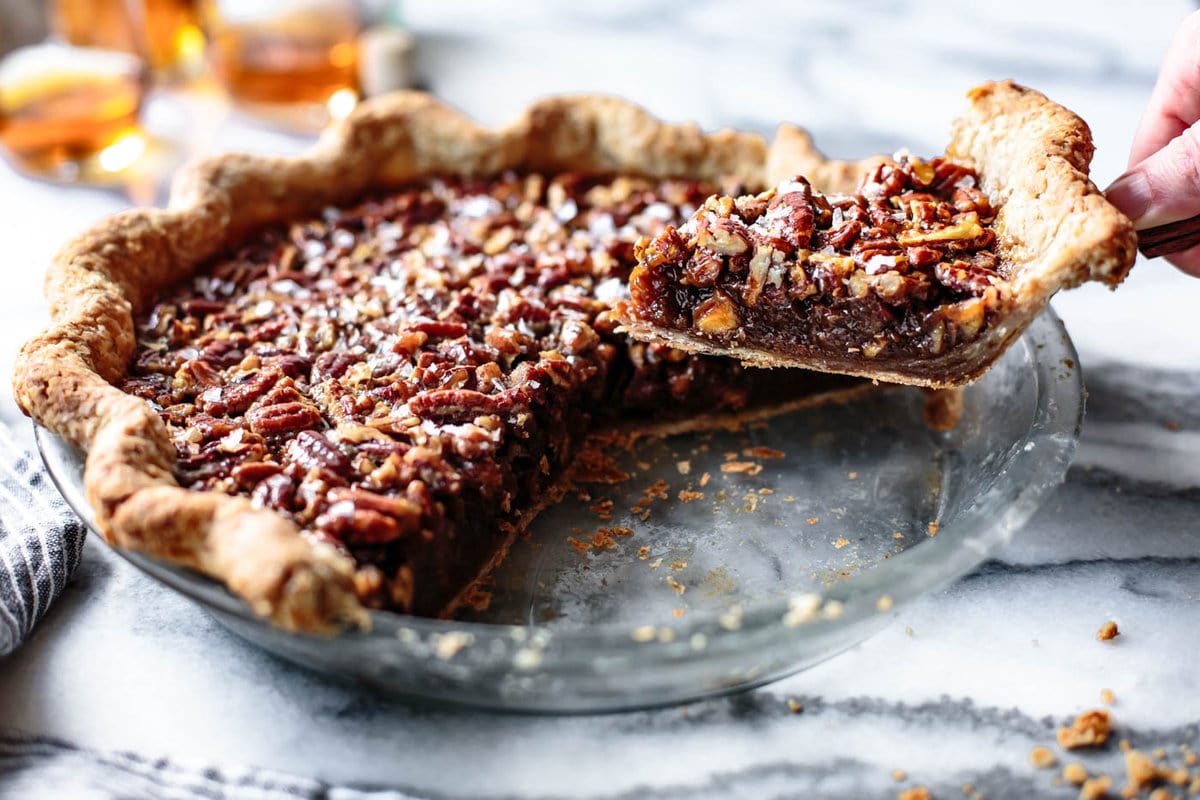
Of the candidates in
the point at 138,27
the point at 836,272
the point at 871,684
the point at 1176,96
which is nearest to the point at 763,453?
the point at 836,272

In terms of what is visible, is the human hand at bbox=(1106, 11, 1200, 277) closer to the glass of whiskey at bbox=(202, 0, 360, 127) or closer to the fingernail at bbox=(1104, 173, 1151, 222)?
the fingernail at bbox=(1104, 173, 1151, 222)

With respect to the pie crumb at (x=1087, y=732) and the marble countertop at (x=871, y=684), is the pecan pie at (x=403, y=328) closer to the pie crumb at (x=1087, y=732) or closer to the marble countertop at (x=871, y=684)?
the marble countertop at (x=871, y=684)

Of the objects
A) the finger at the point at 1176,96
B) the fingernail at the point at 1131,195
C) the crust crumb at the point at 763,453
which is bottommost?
the crust crumb at the point at 763,453

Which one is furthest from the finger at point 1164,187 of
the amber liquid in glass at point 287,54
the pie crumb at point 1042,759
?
the amber liquid in glass at point 287,54

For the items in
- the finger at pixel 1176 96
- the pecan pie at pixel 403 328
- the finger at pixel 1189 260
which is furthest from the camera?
the finger at pixel 1189 260

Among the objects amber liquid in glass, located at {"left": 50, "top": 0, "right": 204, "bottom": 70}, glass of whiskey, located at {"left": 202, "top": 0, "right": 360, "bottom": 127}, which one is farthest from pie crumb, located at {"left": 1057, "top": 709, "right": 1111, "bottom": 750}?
amber liquid in glass, located at {"left": 50, "top": 0, "right": 204, "bottom": 70}

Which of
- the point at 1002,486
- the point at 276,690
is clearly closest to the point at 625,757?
the point at 276,690

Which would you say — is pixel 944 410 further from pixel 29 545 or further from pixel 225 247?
pixel 29 545

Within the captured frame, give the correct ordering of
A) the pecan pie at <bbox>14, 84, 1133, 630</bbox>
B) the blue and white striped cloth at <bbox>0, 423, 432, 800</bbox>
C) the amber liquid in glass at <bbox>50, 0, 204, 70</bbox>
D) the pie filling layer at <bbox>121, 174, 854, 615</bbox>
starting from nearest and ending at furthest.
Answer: the blue and white striped cloth at <bbox>0, 423, 432, 800</bbox>
the pecan pie at <bbox>14, 84, 1133, 630</bbox>
the pie filling layer at <bbox>121, 174, 854, 615</bbox>
the amber liquid in glass at <bbox>50, 0, 204, 70</bbox>
